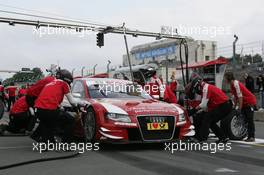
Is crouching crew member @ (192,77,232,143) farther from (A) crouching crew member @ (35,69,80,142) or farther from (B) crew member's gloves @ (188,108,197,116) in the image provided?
(A) crouching crew member @ (35,69,80,142)

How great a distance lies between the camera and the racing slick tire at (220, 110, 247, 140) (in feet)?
31.6

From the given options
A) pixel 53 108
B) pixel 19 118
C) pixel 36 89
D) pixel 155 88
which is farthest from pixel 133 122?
pixel 155 88

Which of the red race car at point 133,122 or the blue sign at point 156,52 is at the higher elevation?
the blue sign at point 156,52

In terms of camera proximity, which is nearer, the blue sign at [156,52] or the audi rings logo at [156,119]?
the audi rings logo at [156,119]

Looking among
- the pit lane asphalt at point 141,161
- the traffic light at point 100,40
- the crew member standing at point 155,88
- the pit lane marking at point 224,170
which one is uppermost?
the traffic light at point 100,40

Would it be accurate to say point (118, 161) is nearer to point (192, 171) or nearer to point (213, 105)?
point (192, 171)

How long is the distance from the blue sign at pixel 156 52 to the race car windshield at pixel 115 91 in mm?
59274

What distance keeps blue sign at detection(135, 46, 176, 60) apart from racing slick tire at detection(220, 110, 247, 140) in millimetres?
59138

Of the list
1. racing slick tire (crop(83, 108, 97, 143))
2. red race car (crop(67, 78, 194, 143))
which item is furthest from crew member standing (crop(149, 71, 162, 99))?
racing slick tire (crop(83, 108, 97, 143))

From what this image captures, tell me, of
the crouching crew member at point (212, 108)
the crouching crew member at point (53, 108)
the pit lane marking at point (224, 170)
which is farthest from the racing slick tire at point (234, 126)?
the pit lane marking at point (224, 170)

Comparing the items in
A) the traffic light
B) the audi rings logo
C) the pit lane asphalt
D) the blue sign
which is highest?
the blue sign

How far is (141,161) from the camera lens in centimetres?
701

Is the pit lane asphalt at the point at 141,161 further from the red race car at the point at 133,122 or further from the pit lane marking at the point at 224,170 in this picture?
the red race car at the point at 133,122

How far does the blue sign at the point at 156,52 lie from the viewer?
7002 cm
